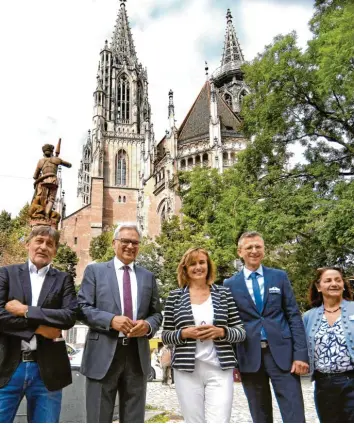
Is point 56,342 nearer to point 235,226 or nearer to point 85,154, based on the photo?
point 235,226

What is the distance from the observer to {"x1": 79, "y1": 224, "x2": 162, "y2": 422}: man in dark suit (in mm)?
3744

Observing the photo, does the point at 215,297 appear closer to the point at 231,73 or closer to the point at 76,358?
the point at 76,358

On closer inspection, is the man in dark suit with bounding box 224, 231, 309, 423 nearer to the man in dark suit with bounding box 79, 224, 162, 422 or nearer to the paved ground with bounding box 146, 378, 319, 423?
the man in dark suit with bounding box 79, 224, 162, 422

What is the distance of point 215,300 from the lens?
402 centimetres

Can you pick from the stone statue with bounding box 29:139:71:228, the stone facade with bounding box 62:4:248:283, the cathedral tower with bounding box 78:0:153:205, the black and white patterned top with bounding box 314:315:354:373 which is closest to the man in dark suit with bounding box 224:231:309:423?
the black and white patterned top with bounding box 314:315:354:373

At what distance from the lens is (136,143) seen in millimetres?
60219

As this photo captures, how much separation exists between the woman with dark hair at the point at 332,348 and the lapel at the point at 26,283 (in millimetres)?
2614

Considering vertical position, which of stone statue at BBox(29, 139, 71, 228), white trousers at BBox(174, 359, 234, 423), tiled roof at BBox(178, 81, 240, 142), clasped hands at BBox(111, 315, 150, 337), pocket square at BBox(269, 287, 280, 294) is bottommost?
white trousers at BBox(174, 359, 234, 423)

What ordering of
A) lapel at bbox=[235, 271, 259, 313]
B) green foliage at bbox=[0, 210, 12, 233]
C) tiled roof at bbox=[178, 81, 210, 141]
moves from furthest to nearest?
green foliage at bbox=[0, 210, 12, 233] → tiled roof at bbox=[178, 81, 210, 141] → lapel at bbox=[235, 271, 259, 313]

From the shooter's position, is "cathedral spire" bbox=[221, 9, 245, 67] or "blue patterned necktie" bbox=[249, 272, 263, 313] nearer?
"blue patterned necktie" bbox=[249, 272, 263, 313]

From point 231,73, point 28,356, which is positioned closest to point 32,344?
point 28,356

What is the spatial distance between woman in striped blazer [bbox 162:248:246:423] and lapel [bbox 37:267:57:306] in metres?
1.07

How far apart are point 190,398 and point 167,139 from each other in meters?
38.2

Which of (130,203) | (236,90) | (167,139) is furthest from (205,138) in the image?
(130,203)
